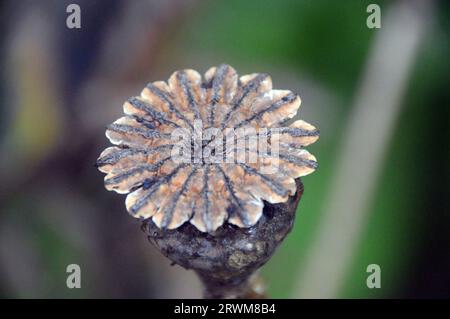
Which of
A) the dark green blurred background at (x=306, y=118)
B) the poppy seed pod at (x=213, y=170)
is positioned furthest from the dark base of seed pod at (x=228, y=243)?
the dark green blurred background at (x=306, y=118)

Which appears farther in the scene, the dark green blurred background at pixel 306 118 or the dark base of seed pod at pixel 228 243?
the dark green blurred background at pixel 306 118

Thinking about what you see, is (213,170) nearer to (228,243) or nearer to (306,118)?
(228,243)

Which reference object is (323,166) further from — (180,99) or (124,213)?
(180,99)

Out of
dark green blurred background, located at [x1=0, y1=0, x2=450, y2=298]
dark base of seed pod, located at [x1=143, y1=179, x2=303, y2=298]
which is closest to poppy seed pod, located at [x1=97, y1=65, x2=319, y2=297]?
dark base of seed pod, located at [x1=143, y1=179, x2=303, y2=298]

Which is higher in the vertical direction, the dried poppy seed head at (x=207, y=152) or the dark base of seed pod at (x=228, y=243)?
the dried poppy seed head at (x=207, y=152)

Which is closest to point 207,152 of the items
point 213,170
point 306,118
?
point 213,170

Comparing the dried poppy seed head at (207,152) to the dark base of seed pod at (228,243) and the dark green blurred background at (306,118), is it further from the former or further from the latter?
the dark green blurred background at (306,118)
